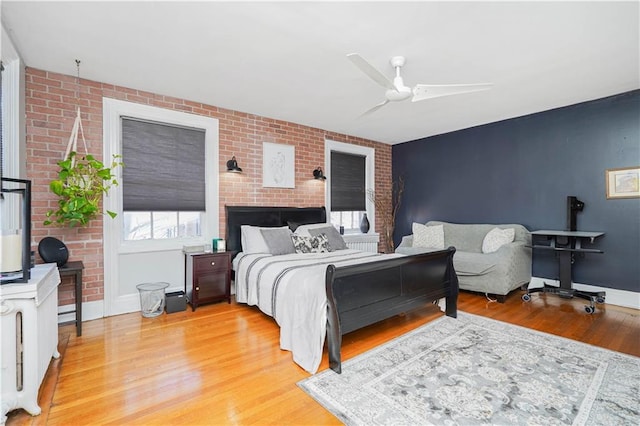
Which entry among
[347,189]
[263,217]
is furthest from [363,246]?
[263,217]

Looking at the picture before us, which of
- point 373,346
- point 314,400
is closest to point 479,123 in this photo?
point 373,346

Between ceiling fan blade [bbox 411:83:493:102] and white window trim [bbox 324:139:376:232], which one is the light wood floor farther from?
white window trim [bbox 324:139:376:232]

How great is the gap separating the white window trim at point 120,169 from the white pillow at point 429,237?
10.9 feet

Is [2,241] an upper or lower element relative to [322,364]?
upper

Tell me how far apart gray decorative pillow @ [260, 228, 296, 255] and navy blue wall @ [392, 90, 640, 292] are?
10.6 ft

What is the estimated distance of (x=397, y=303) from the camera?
291 cm

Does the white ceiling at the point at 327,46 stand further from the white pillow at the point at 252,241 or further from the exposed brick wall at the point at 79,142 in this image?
the white pillow at the point at 252,241

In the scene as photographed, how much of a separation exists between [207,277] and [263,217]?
1246 mm

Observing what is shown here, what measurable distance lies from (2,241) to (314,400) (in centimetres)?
215

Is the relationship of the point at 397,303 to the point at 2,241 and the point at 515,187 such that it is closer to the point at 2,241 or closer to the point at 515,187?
the point at 2,241

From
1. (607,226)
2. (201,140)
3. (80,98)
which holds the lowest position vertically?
(607,226)

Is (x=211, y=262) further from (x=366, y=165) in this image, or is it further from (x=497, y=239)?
(x=497, y=239)

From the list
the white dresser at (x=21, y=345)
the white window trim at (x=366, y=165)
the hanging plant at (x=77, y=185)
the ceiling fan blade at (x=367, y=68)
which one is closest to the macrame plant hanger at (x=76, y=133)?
the hanging plant at (x=77, y=185)

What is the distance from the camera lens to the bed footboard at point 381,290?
2.33m
